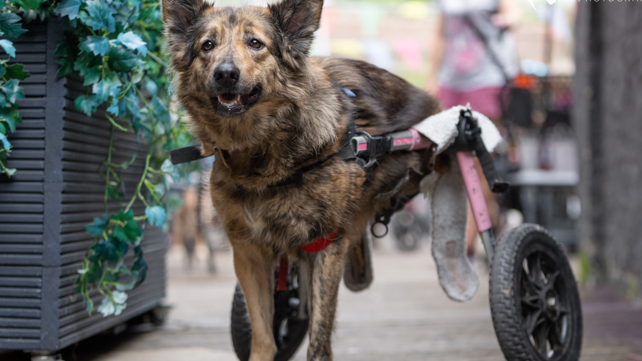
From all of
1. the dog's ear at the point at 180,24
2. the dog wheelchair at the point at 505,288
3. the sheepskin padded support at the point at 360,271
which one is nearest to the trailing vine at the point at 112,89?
the dog's ear at the point at 180,24

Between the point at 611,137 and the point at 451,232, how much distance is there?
283 cm

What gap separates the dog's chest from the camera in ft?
6.61

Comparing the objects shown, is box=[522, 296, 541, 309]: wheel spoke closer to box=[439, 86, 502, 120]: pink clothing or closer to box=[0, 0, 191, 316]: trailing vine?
box=[0, 0, 191, 316]: trailing vine

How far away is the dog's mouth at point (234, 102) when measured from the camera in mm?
1953

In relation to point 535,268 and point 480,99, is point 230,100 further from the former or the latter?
point 480,99

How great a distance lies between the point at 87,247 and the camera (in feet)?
8.20

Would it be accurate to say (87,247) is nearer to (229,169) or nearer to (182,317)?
(229,169)

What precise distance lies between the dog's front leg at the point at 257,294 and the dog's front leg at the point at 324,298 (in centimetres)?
22

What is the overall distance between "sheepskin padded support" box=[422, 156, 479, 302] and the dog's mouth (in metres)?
1.00

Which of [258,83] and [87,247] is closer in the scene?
[258,83]

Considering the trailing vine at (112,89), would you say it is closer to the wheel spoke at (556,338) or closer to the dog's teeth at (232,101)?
the dog's teeth at (232,101)

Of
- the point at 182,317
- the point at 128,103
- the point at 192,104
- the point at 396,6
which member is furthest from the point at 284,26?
the point at 396,6

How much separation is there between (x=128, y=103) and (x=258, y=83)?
622 mm

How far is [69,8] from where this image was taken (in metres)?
2.09
